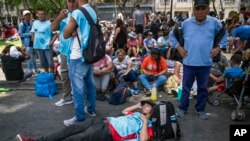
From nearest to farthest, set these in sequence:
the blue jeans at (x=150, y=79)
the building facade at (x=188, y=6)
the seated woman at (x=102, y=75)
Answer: the seated woman at (x=102, y=75), the blue jeans at (x=150, y=79), the building facade at (x=188, y=6)

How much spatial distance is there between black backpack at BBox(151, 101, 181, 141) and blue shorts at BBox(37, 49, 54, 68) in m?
3.91

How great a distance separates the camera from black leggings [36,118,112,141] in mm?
3703

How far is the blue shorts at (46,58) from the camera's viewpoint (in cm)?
741

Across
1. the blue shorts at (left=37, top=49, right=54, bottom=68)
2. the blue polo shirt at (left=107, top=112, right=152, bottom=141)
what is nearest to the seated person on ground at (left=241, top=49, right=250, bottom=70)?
the blue polo shirt at (left=107, top=112, right=152, bottom=141)

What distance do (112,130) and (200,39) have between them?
6.89 ft

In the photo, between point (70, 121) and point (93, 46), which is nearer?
point (93, 46)

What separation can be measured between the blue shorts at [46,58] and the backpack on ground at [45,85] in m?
0.76

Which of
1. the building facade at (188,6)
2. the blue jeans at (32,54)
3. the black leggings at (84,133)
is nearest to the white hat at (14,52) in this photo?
the blue jeans at (32,54)

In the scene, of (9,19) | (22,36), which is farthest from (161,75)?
(9,19)

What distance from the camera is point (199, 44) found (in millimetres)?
4855

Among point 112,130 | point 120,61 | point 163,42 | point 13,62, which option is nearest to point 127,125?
point 112,130

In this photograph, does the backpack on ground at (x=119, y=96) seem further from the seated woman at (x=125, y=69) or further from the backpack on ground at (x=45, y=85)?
the backpack on ground at (x=45, y=85)

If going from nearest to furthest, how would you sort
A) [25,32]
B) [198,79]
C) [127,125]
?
[127,125] < [198,79] < [25,32]

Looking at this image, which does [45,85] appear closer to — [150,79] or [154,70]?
[150,79]
